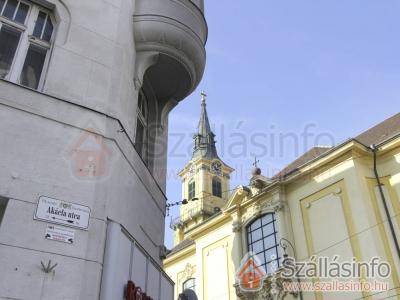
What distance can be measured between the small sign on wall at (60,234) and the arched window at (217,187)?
46098 millimetres

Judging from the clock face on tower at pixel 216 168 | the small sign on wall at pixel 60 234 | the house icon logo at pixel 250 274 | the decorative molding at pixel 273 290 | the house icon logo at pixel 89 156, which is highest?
the clock face on tower at pixel 216 168

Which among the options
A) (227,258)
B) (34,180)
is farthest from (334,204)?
(34,180)

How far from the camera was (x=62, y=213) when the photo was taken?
6.49 m

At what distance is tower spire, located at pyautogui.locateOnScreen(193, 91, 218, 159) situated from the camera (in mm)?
57184

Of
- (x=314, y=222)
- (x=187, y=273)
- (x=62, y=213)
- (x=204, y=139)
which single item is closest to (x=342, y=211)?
(x=314, y=222)

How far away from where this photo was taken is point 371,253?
1552cm

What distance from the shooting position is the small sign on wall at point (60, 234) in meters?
6.18

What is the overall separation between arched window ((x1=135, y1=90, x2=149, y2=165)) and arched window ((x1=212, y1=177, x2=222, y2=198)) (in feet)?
137

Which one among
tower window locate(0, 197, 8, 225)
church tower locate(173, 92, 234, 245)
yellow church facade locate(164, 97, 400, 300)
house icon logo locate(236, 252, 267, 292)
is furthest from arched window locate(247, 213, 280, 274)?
church tower locate(173, 92, 234, 245)

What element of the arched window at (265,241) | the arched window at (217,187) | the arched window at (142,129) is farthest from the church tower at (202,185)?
the arched window at (142,129)

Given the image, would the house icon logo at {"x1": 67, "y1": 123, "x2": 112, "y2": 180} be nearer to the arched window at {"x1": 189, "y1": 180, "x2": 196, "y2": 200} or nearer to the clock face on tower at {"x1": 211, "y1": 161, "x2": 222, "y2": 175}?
the arched window at {"x1": 189, "y1": 180, "x2": 196, "y2": 200}

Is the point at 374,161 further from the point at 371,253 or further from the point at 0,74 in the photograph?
the point at 0,74

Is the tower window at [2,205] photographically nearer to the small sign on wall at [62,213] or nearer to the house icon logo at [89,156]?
the small sign on wall at [62,213]

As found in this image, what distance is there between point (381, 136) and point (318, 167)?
3535 mm
